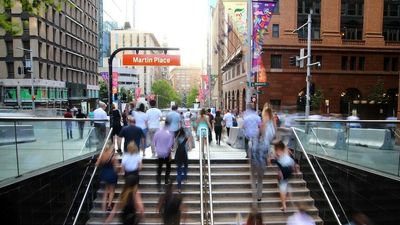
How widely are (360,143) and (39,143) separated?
26.4 feet

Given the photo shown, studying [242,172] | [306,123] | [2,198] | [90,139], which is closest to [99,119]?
[90,139]

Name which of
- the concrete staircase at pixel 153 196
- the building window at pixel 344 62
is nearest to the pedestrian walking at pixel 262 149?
the concrete staircase at pixel 153 196

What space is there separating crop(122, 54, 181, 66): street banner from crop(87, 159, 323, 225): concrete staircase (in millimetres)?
5782

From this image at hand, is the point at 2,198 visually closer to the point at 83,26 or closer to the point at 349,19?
the point at 349,19

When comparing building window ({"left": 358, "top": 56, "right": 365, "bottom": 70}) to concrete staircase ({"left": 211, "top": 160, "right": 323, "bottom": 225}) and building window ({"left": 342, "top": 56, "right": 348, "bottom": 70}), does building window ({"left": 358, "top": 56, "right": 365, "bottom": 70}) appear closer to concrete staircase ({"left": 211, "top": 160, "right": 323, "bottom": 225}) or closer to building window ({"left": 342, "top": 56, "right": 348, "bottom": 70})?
building window ({"left": 342, "top": 56, "right": 348, "bottom": 70})

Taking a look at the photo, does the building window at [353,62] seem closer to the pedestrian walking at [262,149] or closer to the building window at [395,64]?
the building window at [395,64]

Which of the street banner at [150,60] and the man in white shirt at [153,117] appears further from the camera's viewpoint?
the street banner at [150,60]

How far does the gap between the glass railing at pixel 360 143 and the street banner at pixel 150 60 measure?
7284mm

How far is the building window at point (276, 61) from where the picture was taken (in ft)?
156

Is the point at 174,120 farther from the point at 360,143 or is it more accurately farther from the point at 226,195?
the point at 360,143

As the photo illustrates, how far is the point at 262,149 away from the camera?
32.3 feet

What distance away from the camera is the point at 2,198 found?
6.62m

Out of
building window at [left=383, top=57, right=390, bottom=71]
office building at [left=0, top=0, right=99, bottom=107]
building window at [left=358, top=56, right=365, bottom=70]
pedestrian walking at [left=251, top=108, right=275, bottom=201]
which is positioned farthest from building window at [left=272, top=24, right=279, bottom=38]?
pedestrian walking at [left=251, top=108, right=275, bottom=201]

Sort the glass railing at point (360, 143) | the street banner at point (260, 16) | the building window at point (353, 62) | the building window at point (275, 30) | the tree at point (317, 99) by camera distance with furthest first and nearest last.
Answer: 1. the building window at point (353, 62)
2. the building window at point (275, 30)
3. the tree at point (317, 99)
4. the street banner at point (260, 16)
5. the glass railing at point (360, 143)
